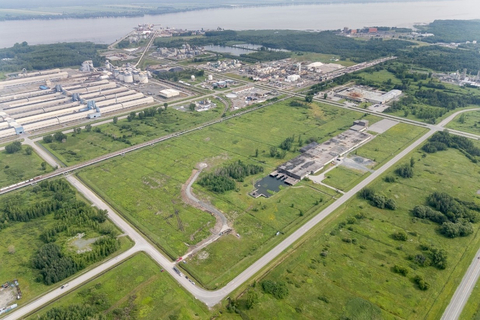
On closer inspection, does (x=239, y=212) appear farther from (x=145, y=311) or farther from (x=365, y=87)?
(x=365, y=87)

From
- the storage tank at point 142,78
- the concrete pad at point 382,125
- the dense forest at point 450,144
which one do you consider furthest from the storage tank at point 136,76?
the dense forest at point 450,144

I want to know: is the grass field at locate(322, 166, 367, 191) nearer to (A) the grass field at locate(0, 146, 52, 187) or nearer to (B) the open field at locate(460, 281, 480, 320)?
(B) the open field at locate(460, 281, 480, 320)

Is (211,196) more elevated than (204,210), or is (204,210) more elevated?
(211,196)

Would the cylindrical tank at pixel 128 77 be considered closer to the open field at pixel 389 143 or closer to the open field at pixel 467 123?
the open field at pixel 389 143

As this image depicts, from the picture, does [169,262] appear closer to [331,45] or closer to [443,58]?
[443,58]

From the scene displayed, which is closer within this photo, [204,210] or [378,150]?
[204,210]

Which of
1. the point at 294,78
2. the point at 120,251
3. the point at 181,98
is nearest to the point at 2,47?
the point at 181,98

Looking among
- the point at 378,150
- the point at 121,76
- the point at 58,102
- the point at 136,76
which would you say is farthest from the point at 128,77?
the point at 378,150
